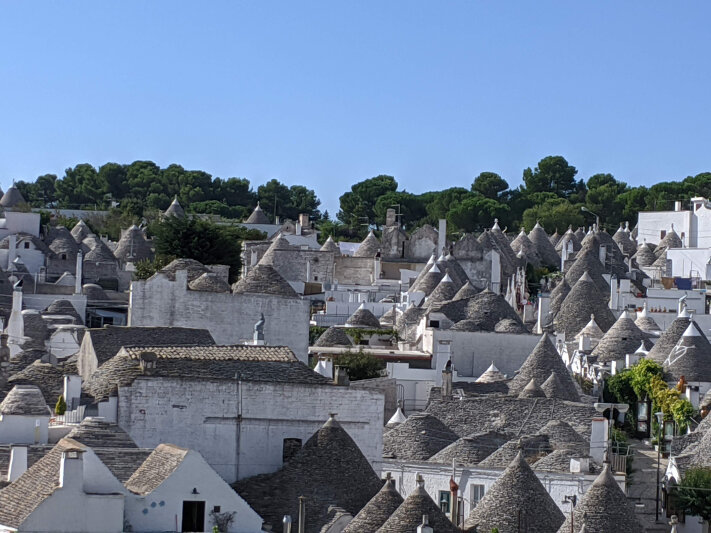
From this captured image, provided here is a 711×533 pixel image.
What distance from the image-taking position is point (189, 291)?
148 ft

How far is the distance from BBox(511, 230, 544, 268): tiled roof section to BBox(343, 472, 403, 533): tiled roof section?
60033 mm

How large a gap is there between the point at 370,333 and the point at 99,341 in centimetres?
2374

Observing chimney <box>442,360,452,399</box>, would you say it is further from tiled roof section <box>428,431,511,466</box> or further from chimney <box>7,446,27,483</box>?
chimney <box>7,446,27,483</box>

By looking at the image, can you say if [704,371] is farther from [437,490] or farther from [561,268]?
[561,268]

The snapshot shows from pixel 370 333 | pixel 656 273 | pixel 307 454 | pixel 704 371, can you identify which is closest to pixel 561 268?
pixel 656 273

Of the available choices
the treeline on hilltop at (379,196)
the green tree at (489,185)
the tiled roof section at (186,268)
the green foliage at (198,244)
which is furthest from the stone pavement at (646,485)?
the green tree at (489,185)

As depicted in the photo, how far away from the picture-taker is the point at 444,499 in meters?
34.5

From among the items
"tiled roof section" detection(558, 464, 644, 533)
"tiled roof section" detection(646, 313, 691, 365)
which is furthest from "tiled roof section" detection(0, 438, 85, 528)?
"tiled roof section" detection(646, 313, 691, 365)

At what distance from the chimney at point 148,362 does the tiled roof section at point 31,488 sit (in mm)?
5162

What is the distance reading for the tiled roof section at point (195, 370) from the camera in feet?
106

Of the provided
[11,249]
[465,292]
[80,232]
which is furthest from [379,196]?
[465,292]

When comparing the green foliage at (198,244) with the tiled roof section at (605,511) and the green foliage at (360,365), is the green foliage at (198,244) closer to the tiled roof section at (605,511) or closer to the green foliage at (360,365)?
the green foliage at (360,365)

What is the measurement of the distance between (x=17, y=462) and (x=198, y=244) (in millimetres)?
42249

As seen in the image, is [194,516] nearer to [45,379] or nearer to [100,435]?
[100,435]
